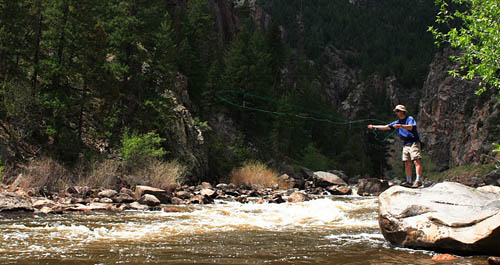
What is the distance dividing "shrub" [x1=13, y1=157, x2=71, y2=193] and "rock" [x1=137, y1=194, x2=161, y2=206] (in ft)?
10.6

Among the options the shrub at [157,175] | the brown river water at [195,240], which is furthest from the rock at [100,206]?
the shrub at [157,175]

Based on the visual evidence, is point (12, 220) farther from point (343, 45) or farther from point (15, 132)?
point (343, 45)

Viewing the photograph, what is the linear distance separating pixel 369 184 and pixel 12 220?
2252 cm

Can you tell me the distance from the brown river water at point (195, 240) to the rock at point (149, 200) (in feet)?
6.04

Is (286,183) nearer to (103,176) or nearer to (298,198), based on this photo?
(298,198)

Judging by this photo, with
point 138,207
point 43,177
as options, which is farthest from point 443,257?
point 43,177

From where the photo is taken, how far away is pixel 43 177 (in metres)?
16.1

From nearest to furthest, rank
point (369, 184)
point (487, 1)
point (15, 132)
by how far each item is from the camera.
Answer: point (487, 1), point (15, 132), point (369, 184)

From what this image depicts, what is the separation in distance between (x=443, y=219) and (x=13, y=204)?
407 inches

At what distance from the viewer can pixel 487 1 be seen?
1248 cm

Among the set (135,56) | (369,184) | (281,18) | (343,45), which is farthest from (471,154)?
(343,45)

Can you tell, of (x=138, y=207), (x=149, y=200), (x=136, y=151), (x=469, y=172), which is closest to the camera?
(x=138, y=207)

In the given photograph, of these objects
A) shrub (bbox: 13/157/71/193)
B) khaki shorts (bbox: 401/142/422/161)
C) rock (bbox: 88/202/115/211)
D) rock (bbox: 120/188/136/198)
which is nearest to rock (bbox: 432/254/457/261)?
khaki shorts (bbox: 401/142/422/161)

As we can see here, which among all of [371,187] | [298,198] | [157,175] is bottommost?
[371,187]
